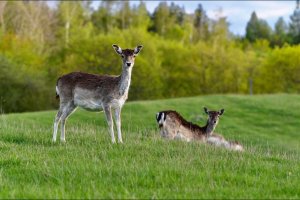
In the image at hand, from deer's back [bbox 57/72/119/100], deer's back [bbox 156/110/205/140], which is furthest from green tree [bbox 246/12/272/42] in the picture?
deer's back [bbox 57/72/119/100]

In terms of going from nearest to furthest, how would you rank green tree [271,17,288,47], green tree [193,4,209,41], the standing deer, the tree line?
the standing deer < the tree line < green tree [193,4,209,41] < green tree [271,17,288,47]

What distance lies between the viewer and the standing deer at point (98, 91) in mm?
12789

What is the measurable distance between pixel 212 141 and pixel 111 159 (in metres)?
8.36

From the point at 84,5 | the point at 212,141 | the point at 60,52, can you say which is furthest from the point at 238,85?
the point at 212,141

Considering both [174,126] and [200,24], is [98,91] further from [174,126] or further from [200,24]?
[200,24]

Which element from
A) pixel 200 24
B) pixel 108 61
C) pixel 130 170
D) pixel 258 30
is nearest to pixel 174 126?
pixel 130 170

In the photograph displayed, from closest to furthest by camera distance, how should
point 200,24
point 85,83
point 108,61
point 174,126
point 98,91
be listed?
point 98,91
point 85,83
point 174,126
point 108,61
point 200,24

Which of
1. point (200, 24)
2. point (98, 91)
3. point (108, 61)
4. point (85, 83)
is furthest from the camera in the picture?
point (200, 24)

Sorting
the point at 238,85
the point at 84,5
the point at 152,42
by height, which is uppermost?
the point at 84,5

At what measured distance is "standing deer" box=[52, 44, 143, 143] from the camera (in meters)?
12.8

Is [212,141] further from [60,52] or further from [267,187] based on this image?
A: [60,52]

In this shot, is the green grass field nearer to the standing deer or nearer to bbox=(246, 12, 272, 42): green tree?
the standing deer

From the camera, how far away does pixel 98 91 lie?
42.8 ft

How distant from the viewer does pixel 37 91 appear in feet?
184
